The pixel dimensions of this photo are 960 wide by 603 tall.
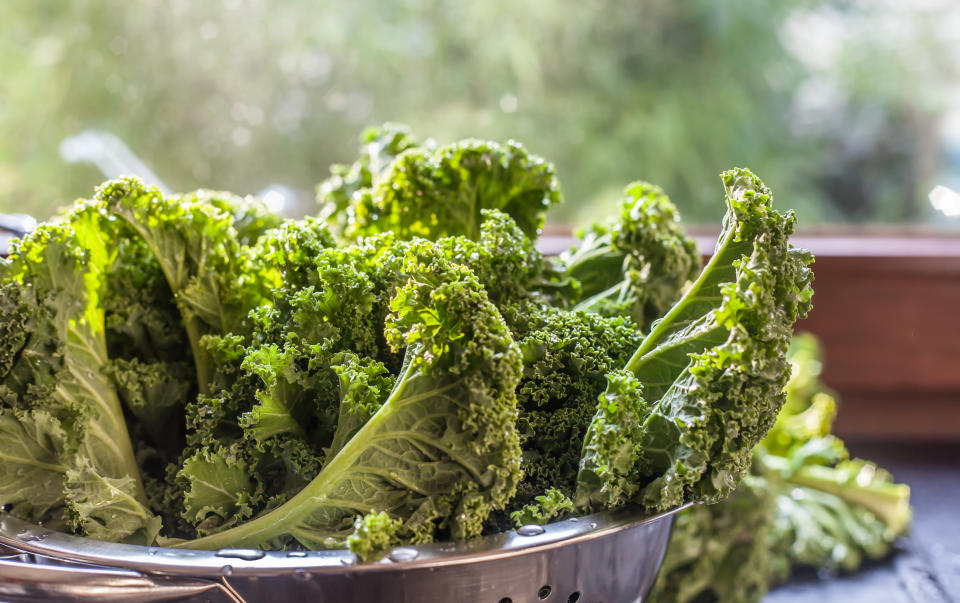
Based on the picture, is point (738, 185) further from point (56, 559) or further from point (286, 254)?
point (56, 559)

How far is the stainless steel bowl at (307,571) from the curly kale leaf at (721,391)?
0.17 ft

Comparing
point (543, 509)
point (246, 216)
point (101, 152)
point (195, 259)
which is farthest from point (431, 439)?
point (101, 152)

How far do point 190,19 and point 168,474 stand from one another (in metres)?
1.65

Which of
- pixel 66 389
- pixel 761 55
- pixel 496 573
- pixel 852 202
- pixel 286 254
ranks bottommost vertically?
pixel 496 573

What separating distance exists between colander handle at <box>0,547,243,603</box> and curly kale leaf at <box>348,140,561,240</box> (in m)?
0.43

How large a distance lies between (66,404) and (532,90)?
1678 millimetres

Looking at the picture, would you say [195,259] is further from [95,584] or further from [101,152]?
[101,152]

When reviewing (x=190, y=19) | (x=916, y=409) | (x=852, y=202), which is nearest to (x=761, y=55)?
(x=852, y=202)

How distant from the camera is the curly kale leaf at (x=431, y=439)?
591 millimetres

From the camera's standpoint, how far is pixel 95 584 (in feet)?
1.86

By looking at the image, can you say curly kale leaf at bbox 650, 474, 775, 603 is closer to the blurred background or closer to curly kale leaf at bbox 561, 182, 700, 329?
curly kale leaf at bbox 561, 182, 700, 329

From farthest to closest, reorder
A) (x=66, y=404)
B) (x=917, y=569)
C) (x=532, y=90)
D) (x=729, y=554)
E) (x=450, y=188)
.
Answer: (x=532, y=90) → (x=917, y=569) → (x=729, y=554) → (x=450, y=188) → (x=66, y=404)

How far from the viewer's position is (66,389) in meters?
0.74

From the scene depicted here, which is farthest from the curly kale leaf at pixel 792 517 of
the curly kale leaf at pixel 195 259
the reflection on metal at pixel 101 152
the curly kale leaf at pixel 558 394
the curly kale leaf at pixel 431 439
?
the reflection on metal at pixel 101 152
